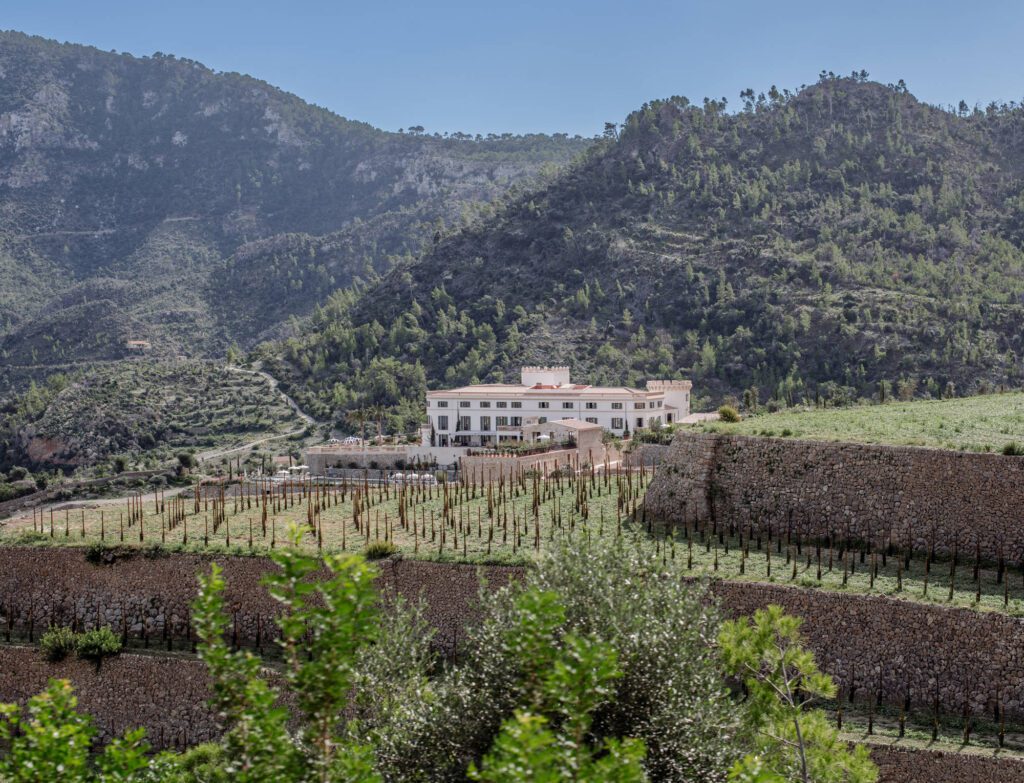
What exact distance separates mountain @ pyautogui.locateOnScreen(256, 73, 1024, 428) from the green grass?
102ft

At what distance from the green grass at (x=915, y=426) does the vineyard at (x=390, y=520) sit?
471 cm

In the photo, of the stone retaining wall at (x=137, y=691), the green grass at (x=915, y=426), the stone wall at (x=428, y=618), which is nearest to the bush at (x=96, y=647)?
the stone retaining wall at (x=137, y=691)

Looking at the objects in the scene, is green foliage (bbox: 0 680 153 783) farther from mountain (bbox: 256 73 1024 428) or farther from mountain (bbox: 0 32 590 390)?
mountain (bbox: 0 32 590 390)

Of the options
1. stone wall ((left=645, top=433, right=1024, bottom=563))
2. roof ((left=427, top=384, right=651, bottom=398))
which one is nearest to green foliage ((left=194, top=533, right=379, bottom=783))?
stone wall ((left=645, top=433, right=1024, bottom=563))

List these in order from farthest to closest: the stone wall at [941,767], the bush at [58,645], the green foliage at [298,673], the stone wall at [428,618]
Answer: the bush at [58,645]
the stone wall at [428,618]
the stone wall at [941,767]
the green foliage at [298,673]

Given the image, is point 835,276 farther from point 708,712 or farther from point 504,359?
point 708,712

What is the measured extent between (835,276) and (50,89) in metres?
150

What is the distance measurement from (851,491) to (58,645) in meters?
19.8

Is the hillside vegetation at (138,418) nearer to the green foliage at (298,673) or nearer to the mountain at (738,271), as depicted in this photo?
the mountain at (738,271)

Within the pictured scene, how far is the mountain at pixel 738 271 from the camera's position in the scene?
7944 centimetres

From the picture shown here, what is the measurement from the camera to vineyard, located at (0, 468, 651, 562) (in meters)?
30.7

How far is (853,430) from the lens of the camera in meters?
30.7

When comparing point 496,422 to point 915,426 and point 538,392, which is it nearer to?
point 538,392

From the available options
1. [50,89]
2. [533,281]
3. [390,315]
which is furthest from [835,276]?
[50,89]
